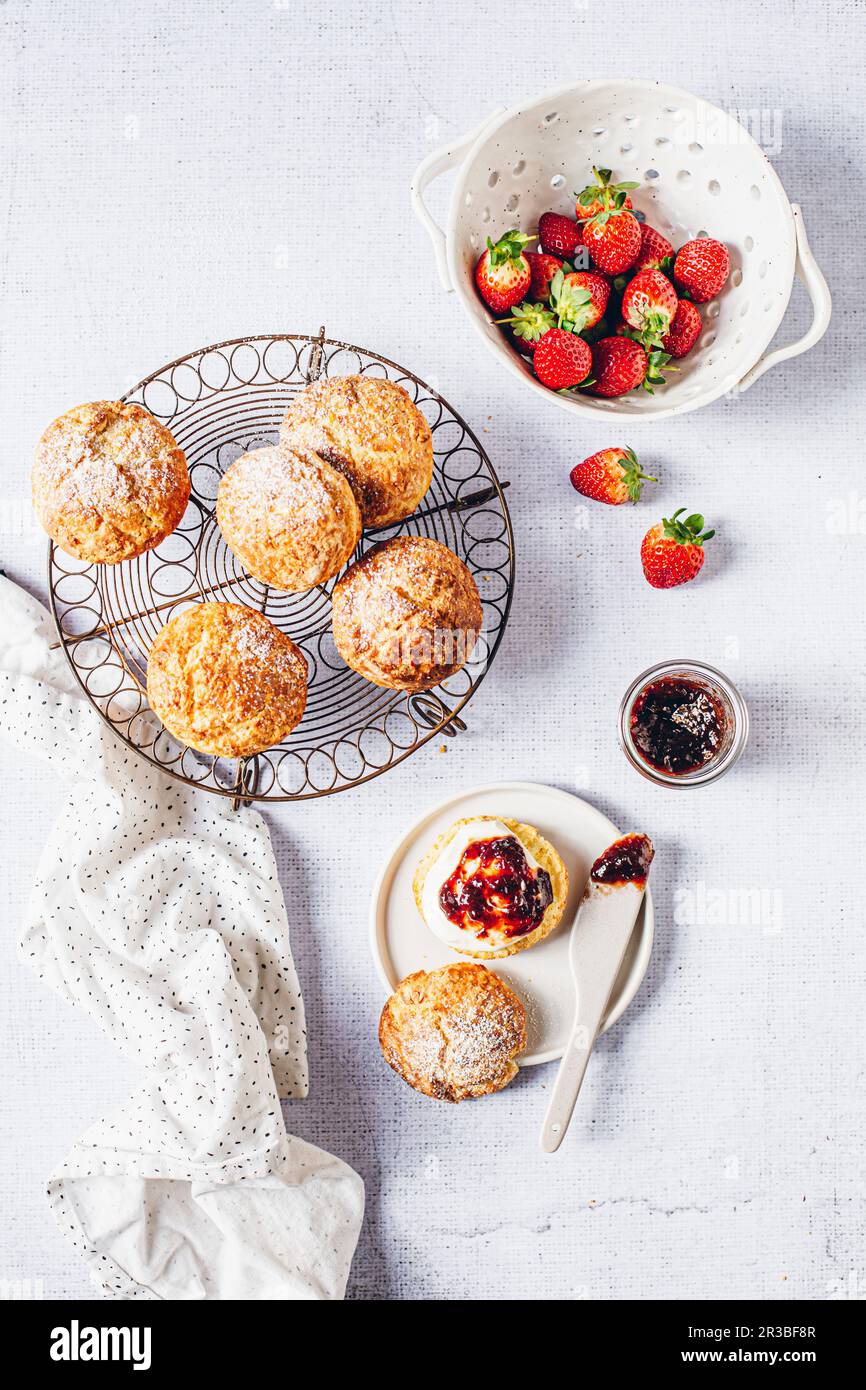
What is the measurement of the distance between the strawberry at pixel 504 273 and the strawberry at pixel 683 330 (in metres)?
0.24

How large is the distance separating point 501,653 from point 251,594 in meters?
0.42

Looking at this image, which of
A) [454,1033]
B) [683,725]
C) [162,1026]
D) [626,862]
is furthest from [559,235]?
[162,1026]

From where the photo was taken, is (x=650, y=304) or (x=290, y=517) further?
(x=650, y=304)

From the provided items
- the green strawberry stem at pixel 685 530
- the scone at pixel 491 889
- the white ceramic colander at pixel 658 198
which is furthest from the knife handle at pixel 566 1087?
the white ceramic colander at pixel 658 198

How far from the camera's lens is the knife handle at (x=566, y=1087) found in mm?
1722

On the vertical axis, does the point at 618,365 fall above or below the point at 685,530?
above

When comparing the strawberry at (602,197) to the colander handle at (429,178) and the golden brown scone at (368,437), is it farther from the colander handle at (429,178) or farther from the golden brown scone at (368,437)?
the golden brown scone at (368,437)

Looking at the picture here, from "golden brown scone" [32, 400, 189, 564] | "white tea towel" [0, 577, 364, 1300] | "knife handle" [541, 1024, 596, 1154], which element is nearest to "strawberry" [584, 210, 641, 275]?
"golden brown scone" [32, 400, 189, 564]

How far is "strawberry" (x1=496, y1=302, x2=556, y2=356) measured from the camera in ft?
5.26

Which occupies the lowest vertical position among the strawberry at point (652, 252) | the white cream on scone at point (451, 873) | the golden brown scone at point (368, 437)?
the white cream on scone at point (451, 873)

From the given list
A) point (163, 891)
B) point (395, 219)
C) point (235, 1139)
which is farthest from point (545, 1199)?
point (395, 219)

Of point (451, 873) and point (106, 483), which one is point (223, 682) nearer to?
point (106, 483)

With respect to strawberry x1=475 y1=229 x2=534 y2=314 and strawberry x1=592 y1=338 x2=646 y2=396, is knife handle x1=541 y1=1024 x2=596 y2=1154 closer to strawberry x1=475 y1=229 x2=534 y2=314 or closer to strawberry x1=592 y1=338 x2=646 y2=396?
strawberry x1=592 y1=338 x2=646 y2=396

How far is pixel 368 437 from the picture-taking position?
148 cm
